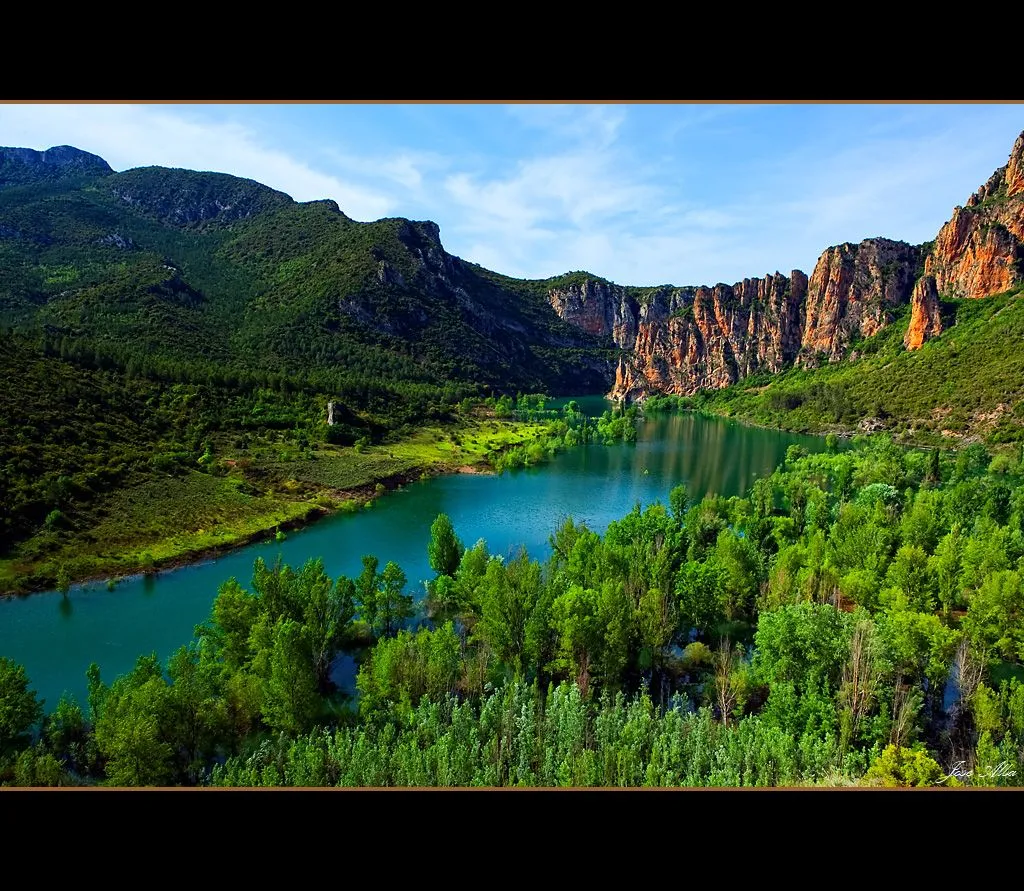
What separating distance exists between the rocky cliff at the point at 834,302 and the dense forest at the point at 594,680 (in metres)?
63.3

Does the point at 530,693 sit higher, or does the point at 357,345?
the point at 357,345

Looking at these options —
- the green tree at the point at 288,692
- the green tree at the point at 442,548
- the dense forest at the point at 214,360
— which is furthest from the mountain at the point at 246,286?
the green tree at the point at 288,692

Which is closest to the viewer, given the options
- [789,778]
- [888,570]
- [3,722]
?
[789,778]

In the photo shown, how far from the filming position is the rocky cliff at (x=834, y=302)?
215 ft

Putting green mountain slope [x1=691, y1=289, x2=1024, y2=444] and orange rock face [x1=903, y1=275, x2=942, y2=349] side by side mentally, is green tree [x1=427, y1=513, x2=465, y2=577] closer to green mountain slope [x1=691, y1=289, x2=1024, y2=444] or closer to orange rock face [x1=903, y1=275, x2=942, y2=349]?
green mountain slope [x1=691, y1=289, x2=1024, y2=444]

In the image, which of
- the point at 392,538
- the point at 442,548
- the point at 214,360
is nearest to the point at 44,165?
the point at 214,360

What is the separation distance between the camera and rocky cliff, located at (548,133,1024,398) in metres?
65.6

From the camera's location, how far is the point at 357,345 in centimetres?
6938

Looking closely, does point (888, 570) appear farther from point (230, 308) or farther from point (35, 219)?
point (35, 219)

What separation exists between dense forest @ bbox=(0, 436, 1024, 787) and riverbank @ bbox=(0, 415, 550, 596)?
4656mm

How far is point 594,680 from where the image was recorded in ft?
40.8
